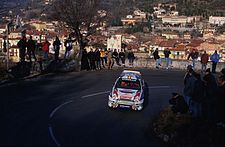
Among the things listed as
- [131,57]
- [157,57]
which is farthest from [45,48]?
[157,57]

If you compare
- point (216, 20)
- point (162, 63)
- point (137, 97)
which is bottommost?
point (137, 97)

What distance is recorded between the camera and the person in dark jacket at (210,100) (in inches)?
550

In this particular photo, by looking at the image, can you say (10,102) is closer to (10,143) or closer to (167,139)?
(10,143)

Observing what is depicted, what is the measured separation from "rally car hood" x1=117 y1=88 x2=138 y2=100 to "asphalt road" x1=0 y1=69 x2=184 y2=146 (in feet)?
1.90

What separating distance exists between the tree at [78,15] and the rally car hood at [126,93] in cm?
1299

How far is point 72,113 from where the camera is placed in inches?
662

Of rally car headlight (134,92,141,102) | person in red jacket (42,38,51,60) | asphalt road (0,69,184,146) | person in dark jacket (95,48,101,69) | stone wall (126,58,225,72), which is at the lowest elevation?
asphalt road (0,69,184,146)

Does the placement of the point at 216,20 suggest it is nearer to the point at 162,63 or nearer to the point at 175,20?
the point at 175,20

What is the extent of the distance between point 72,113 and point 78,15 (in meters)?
16.3

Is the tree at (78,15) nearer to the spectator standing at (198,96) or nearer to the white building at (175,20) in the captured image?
the spectator standing at (198,96)

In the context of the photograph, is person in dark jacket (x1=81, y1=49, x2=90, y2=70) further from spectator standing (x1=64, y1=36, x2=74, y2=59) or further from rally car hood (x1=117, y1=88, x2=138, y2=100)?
rally car hood (x1=117, y1=88, x2=138, y2=100)

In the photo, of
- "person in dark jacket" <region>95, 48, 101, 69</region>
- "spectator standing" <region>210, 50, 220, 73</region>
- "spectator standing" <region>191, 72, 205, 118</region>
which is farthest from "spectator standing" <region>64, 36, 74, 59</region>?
"spectator standing" <region>191, 72, 205, 118</region>

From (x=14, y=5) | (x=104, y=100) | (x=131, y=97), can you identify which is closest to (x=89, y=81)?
(x=104, y=100)

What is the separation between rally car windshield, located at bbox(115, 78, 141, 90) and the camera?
18812mm
